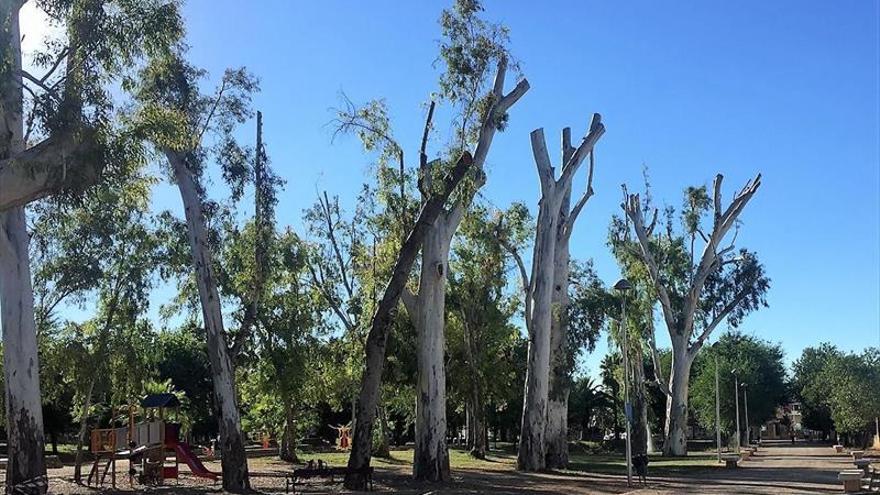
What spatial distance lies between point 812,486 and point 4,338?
821 inches

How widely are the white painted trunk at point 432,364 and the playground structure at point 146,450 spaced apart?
6610 millimetres

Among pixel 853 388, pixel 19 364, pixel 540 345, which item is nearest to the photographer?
pixel 19 364

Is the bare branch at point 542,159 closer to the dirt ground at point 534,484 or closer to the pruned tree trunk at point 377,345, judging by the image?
the pruned tree trunk at point 377,345

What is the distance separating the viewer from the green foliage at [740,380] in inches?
2933

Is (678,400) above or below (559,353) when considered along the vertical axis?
below

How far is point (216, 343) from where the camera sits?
22781 millimetres

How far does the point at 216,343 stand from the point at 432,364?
6.16 meters

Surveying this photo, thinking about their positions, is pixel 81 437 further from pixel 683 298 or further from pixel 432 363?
pixel 683 298

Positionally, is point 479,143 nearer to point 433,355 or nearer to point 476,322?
point 433,355

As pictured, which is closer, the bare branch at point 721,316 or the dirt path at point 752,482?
the dirt path at point 752,482

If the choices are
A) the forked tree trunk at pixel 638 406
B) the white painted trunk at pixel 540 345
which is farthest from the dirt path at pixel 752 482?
the forked tree trunk at pixel 638 406

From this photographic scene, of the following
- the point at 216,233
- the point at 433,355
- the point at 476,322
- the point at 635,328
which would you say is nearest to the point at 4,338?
the point at 216,233

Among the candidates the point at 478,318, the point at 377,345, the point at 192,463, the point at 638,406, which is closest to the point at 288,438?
the point at 478,318

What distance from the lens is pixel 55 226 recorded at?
2641cm
